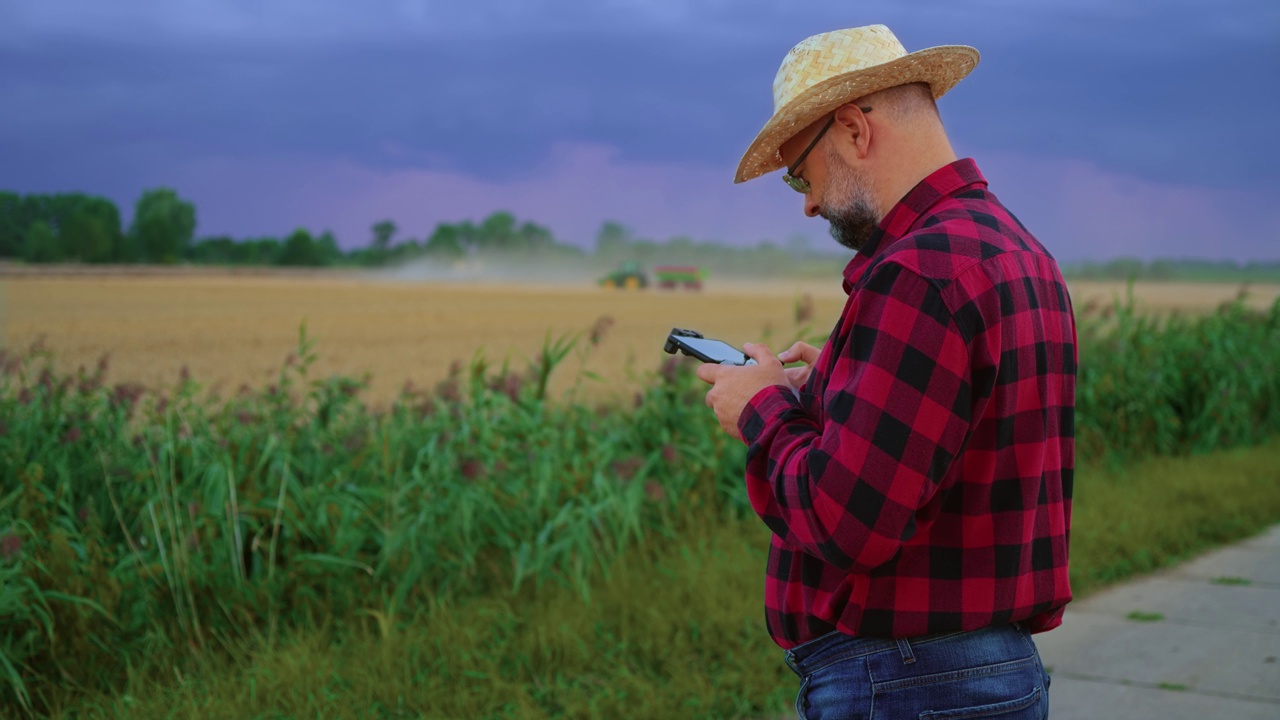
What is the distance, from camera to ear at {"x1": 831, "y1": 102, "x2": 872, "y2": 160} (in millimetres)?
1745

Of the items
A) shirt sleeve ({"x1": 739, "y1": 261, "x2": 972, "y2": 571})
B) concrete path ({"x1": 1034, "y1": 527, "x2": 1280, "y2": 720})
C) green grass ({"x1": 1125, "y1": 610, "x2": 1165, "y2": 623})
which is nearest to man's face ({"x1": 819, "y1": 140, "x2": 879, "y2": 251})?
shirt sleeve ({"x1": 739, "y1": 261, "x2": 972, "y2": 571})

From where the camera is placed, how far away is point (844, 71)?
1771 millimetres

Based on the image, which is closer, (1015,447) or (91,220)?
(1015,447)

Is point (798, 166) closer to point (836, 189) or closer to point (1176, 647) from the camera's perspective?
point (836, 189)

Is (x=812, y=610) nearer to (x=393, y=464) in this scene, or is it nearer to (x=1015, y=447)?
(x=1015, y=447)

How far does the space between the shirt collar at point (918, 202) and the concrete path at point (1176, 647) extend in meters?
2.69

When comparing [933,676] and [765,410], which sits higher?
[765,410]

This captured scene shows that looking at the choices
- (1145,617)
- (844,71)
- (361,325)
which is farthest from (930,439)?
(361,325)

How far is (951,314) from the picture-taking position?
1.52 metres

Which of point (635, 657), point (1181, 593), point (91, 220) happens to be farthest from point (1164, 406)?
point (91, 220)

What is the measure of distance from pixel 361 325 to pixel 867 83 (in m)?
20.2

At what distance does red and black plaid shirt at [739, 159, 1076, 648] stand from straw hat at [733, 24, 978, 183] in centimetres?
18

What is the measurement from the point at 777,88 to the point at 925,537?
82 centimetres

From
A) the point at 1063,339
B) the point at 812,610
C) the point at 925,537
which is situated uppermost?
the point at 1063,339
